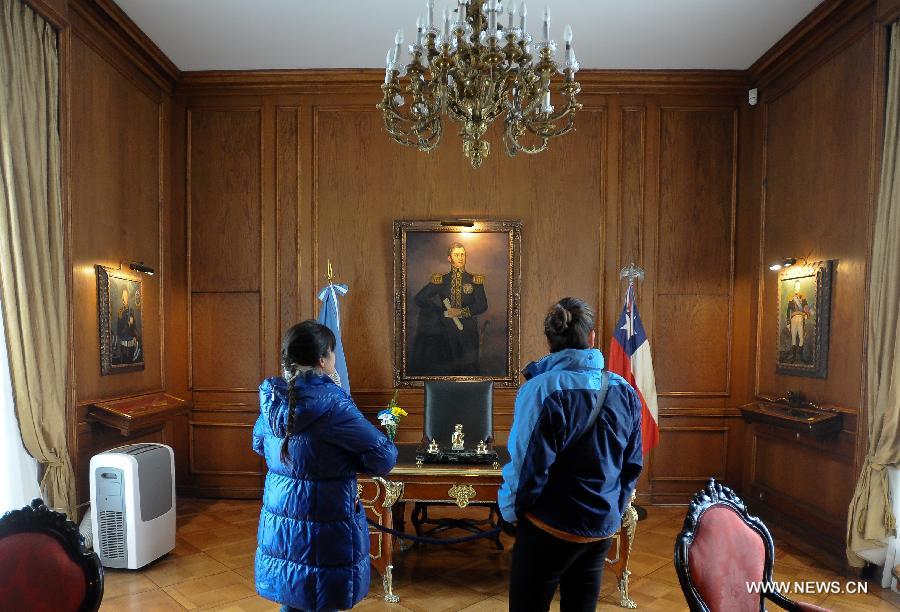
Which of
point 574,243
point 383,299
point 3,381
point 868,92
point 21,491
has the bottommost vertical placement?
point 21,491

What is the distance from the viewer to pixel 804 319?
459cm

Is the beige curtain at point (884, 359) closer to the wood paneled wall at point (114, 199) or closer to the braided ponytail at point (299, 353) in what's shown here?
the braided ponytail at point (299, 353)

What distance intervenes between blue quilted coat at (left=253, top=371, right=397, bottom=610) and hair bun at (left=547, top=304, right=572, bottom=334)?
703 millimetres

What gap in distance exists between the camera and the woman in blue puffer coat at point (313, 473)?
2100 millimetres

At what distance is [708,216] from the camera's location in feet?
18.1

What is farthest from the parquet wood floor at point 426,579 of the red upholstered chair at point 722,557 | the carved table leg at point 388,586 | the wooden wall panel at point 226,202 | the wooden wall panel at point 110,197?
the wooden wall panel at point 226,202

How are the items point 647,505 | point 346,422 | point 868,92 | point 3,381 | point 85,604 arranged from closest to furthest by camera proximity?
point 85,604 < point 346,422 < point 3,381 < point 868,92 < point 647,505

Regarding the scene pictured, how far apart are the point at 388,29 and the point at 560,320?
11.6 feet

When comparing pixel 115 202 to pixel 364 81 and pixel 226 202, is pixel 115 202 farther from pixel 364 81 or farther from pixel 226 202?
pixel 364 81

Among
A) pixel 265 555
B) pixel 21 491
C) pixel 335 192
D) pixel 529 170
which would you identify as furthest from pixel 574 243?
pixel 21 491

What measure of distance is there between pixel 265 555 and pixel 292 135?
417cm

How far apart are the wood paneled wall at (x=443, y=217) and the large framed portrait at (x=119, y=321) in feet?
2.37

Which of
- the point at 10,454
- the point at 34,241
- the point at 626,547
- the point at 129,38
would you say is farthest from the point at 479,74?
the point at 129,38

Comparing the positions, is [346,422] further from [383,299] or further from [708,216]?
[708,216]
